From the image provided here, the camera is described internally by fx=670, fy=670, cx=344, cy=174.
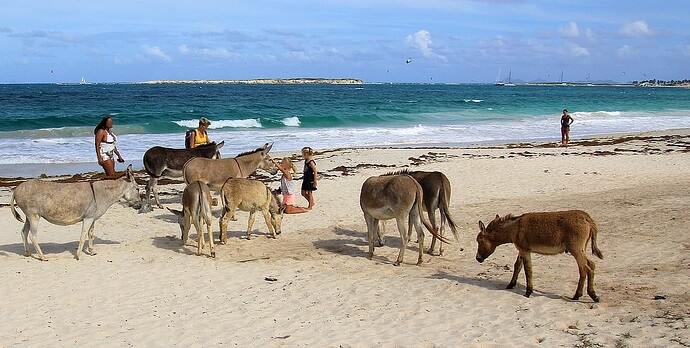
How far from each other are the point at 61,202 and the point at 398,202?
16.2ft

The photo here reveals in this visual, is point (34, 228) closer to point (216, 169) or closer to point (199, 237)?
point (199, 237)

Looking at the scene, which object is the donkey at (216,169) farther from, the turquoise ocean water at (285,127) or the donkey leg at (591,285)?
the turquoise ocean water at (285,127)

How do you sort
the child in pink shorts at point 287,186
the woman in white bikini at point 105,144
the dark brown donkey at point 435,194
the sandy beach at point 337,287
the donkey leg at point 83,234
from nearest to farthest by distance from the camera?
the sandy beach at point 337,287, the donkey leg at point 83,234, the dark brown donkey at point 435,194, the child in pink shorts at point 287,186, the woman in white bikini at point 105,144

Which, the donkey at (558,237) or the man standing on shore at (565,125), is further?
the man standing on shore at (565,125)

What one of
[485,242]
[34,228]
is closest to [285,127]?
[34,228]

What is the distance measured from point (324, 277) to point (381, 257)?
1.51 m

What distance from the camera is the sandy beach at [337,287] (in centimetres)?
712

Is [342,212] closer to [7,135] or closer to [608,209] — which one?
[608,209]

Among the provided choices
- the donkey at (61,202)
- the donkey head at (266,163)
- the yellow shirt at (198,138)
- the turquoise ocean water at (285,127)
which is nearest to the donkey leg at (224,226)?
the donkey at (61,202)

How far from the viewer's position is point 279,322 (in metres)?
7.60

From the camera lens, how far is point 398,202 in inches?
388

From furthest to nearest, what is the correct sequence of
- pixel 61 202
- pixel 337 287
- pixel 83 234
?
pixel 83 234 < pixel 61 202 < pixel 337 287

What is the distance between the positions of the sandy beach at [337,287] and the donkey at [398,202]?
58 centimetres

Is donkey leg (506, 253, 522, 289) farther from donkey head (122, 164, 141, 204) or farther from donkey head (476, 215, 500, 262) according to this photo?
donkey head (122, 164, 141, 204)
